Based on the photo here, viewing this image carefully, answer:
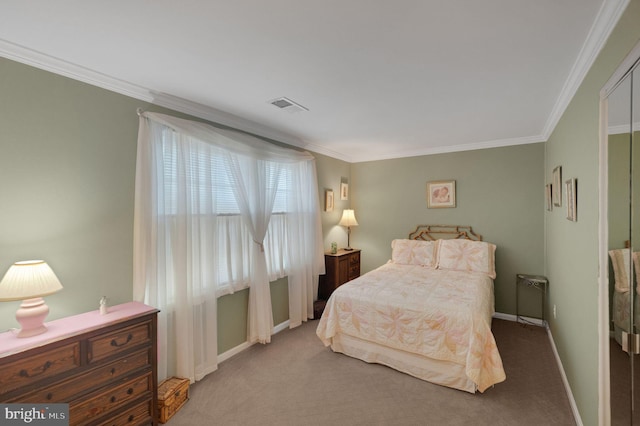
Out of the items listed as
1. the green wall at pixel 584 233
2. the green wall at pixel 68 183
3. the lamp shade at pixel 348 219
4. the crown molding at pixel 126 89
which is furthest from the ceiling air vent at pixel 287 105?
the lamp shade at pixel 348 219

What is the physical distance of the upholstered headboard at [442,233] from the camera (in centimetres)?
432

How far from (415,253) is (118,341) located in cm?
372

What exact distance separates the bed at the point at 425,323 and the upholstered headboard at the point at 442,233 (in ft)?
1.41

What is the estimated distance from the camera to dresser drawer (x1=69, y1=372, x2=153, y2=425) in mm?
1662

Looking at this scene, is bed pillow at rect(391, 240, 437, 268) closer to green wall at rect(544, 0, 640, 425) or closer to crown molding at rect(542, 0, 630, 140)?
green wall at rect(544, 0, 640, 425)

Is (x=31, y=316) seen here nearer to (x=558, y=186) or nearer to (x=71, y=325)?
(x=71, y=325)

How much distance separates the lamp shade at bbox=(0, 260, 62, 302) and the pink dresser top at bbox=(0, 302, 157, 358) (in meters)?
0.24

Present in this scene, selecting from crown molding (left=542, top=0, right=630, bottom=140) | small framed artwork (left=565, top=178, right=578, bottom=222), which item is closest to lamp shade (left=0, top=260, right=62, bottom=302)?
crown molding (left=542, top=0, right=630, bottom=140)

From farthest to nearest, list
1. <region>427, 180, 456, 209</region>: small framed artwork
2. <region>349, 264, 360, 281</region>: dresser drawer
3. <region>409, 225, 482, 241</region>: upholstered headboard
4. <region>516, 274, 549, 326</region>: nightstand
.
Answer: <region>349, 264, 360, 281</region>: dresser drawer, <region>427, 180, 456, 209</region>: small framed artwork, <region>409, 225, 482, 241</region>: upholstered headboard, <region>516, 274, 549, 326</region>: nightstand

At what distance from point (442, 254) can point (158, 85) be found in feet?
13.0

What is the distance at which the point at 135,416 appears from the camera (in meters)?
1.90

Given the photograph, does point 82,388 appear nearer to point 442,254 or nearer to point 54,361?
point 54,361
